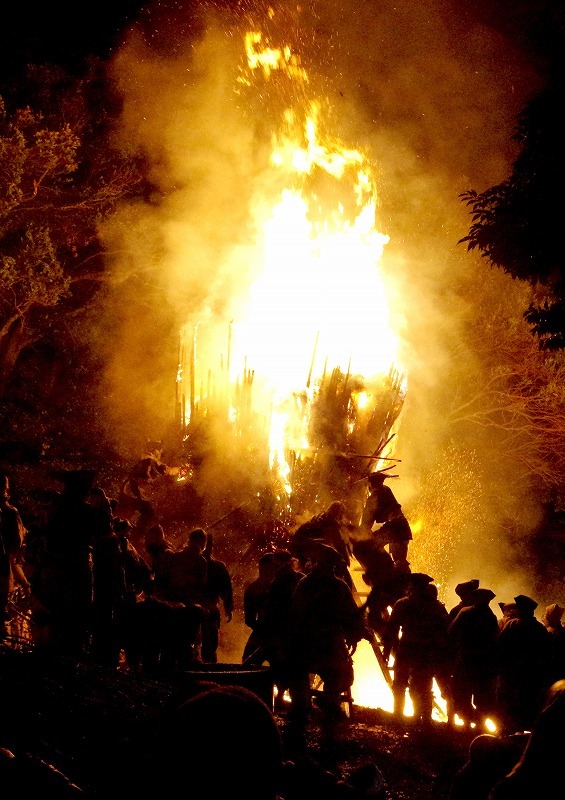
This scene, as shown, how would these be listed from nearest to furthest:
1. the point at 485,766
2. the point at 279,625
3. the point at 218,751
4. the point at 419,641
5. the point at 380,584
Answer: the point at 218,751
the point at 485,766
the point at 279,625
the point at 419,641
the point at 380,584

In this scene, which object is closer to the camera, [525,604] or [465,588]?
[525,604]

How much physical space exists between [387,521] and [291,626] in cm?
389

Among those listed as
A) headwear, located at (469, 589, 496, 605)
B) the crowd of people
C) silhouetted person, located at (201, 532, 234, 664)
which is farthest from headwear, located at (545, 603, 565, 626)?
silhouetted person, located at (201, 532, 234, 664)

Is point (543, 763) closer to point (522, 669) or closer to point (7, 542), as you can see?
point (522, 669)

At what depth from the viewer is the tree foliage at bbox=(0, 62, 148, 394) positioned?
399 inches

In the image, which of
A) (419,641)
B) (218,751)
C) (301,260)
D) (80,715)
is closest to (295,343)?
(301,260)

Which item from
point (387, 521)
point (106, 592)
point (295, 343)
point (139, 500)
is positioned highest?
point (295, 343)

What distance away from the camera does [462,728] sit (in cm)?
553

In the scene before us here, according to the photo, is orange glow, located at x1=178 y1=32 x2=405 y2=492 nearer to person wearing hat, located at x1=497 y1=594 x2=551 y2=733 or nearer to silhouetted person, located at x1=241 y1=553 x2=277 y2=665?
silhouetted person, located at x1=241 y1=553 x2=277 y2=665

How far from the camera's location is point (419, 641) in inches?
237

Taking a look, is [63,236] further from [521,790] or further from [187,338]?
[521,790]

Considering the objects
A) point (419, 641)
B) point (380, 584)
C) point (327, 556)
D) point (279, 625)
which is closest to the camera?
point (327, 556)

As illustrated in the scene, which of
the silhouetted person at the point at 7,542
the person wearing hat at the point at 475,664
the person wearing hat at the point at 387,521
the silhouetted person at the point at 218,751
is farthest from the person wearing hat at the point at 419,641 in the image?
the silhouetted person at the point at 218,751

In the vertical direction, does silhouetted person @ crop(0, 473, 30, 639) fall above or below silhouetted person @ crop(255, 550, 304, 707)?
above
